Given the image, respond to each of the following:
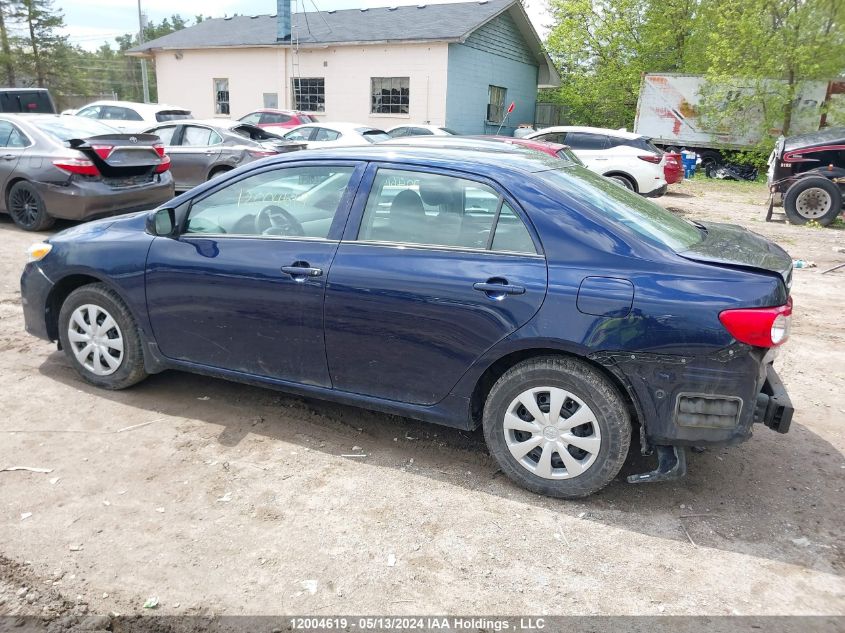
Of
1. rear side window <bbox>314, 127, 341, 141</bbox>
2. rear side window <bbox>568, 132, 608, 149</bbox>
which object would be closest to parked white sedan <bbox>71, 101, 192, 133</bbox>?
rear side window <bbox>314, 127, 341, 141</bbox>

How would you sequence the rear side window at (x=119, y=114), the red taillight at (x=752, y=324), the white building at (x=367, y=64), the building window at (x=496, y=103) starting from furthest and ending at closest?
the building window at (x=496, y=103) < the white building at (x=367, y=64) < the rear side window at (x=119, y=114) < the red taillight at (x=752, y=324)

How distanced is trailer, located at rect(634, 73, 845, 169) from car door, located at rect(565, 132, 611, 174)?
31.6 feet

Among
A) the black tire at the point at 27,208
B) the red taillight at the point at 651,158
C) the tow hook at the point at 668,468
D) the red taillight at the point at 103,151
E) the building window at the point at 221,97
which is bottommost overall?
the tow hook at the point at 668,468

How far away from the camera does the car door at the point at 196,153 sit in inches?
467

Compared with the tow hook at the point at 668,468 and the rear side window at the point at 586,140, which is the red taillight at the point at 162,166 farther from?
the rear side window at the point at 586,140

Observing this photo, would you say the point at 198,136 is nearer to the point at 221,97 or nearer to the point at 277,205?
the point at 277,205

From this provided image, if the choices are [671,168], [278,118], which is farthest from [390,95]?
[671,168]

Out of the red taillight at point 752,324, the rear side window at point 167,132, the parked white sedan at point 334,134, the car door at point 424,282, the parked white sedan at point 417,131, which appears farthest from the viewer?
the parked white sedan at point 417,131

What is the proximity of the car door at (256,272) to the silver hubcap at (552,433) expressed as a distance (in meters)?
1.13

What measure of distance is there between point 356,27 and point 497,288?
24.2m

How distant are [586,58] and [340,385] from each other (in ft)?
99.9

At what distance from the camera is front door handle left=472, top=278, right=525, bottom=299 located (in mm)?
3215

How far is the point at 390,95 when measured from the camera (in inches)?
926

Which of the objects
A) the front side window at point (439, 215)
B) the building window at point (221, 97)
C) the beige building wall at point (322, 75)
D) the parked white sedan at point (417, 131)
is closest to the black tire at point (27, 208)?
the front side window at point (439, 215)
